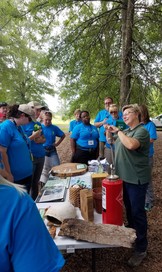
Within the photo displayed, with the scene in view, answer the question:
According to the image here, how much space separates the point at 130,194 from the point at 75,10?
18.7ft

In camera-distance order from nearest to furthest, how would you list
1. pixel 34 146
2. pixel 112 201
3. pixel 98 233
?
pixel 98 233, pixel 112 201, pixel 34 146

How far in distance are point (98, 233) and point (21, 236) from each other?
1183mm

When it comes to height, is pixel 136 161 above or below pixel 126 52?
below

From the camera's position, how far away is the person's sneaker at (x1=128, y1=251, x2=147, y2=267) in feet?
8.44

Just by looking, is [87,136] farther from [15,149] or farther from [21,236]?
[21,236]

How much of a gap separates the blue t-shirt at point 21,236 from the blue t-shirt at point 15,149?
2041mm

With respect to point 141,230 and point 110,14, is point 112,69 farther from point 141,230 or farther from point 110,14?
point 141,230

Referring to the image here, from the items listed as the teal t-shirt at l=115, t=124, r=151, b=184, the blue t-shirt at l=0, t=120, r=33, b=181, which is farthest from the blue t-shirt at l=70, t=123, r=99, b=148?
the teal t-shirt at l=115, t=124, r=151, b=184

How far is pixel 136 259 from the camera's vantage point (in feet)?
8.50

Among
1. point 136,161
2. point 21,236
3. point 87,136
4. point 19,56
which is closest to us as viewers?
point 21,236

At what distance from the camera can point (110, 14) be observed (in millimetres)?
6395

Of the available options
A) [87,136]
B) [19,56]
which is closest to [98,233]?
[87,136]

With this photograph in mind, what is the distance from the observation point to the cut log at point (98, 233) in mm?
1708

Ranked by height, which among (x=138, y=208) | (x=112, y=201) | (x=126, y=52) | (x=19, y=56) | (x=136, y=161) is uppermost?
(x=19, y=56)
